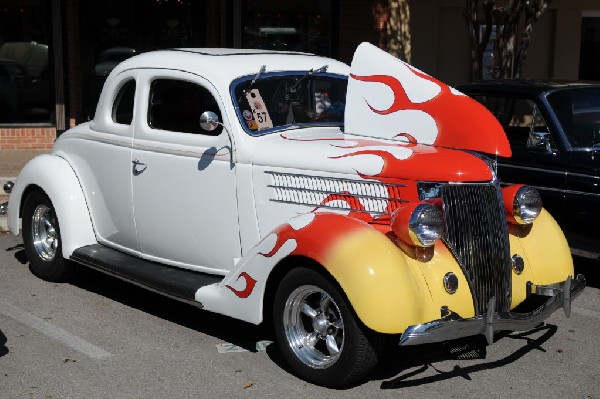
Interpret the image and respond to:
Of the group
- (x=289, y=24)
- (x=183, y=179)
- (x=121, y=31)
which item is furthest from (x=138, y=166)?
(x=289, y=24)

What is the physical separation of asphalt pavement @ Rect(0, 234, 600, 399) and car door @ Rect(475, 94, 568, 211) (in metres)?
1.08

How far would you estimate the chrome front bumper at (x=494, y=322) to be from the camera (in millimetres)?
4719

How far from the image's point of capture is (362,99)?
19.9 ft

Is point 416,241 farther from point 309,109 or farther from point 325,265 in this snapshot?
point 309,109

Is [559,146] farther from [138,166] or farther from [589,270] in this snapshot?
[138,166]

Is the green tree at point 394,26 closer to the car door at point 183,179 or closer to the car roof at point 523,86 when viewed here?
the car roof at point 523,86

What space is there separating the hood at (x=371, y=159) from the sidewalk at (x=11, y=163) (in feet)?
18.0

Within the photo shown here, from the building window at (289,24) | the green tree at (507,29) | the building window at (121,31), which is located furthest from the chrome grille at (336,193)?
the building window at (289,24)

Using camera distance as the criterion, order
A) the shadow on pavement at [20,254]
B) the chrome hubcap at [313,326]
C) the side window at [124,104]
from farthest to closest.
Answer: the shadow on pavement at [20,254] → the side window at [124,104] → the chrome hubcap at [313,326]

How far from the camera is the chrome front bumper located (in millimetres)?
4719

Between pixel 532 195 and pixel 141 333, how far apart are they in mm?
2829

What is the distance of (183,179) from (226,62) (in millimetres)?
906

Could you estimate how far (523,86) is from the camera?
791cm

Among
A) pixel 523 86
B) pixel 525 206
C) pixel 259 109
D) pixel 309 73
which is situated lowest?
pixel 525 206
